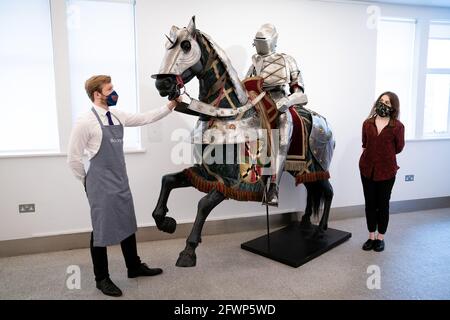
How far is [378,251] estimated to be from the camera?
340 cm

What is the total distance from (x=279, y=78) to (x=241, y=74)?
0.94 m

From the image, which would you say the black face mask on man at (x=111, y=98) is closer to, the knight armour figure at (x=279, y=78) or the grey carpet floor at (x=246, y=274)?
the knight armour figure at (x=279, y=78)

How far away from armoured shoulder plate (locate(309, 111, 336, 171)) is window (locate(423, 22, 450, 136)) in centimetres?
232

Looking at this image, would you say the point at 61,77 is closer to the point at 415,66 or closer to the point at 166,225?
the point at 166,225

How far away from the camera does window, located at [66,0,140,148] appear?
11.2 ft

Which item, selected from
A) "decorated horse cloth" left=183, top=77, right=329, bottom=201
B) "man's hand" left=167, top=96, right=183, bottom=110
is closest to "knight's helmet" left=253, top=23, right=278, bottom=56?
"decorated horse cloth" left=183, top=77, right=329, bottom=201

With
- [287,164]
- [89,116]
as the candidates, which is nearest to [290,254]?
[287,164]

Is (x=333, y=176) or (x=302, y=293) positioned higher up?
(x=333, y=176)

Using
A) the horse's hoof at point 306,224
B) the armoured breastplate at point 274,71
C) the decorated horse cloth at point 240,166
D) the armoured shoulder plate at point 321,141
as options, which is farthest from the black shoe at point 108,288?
the horse's hoof at point 306,224

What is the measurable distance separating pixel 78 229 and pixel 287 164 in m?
2.16

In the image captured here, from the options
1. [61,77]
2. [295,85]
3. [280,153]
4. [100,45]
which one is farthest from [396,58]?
[61,77]

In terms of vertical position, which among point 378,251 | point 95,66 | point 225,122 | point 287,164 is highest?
point 95,66
